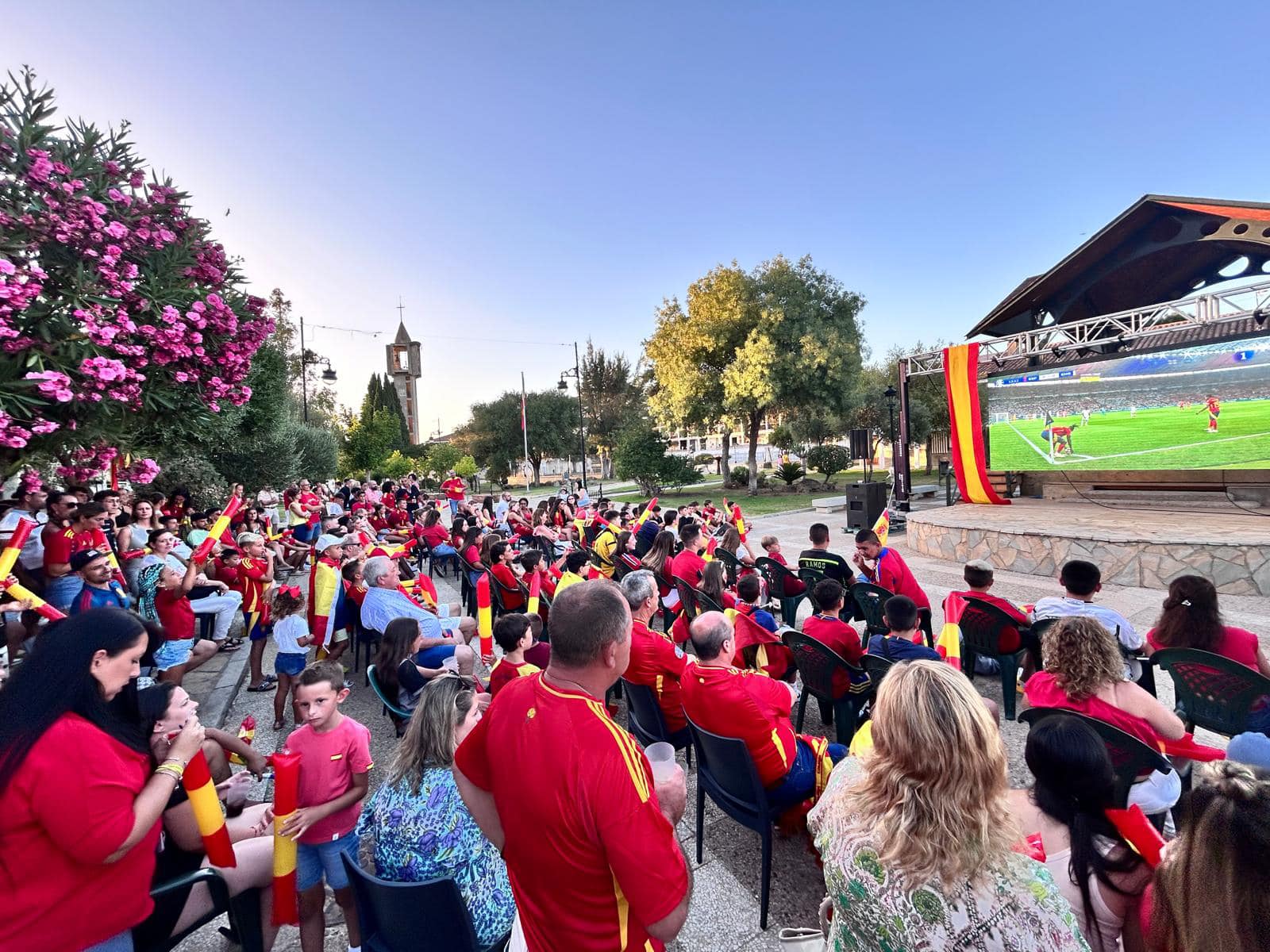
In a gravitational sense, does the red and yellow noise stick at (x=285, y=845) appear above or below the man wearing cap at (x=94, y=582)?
below

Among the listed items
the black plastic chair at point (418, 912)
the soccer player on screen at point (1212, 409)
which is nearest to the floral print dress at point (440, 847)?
the black plastic chair at point (418, 912)

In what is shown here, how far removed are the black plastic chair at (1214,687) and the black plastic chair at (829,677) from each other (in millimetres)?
1642

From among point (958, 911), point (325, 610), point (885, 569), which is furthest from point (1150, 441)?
point (325, 610)

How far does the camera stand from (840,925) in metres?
1.42

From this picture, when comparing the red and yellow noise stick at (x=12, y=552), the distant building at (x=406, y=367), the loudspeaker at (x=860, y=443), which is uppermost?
the distant building at (x=406, y=367)

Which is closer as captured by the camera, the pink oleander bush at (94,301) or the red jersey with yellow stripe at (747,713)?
the red jersey with yellow stripe at (747,713)

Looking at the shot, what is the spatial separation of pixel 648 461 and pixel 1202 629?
24019mm

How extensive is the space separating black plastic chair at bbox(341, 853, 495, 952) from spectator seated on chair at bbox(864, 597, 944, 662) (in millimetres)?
2721

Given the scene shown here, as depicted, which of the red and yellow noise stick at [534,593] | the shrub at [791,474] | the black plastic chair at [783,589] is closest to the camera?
the red and yellow noise stick at [534,593]

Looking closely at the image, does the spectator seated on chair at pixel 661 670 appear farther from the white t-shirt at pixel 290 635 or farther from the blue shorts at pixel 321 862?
the white t-shirt at pixel 290 635

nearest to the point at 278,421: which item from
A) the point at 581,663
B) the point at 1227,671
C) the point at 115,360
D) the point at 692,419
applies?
the point at 115,360

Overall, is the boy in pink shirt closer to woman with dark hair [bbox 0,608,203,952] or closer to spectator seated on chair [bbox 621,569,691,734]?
woman with dark hair [bbox 0,608,203,952]

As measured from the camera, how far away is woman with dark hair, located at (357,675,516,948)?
1882 mm

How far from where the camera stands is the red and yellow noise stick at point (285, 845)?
2010 mm
